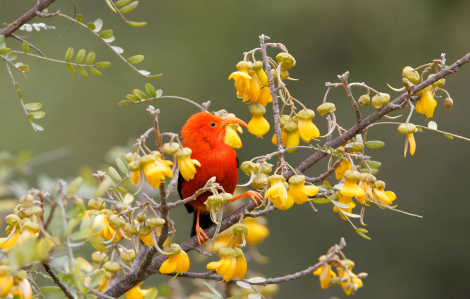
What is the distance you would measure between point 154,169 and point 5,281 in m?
0.34

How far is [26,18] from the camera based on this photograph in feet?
3.97

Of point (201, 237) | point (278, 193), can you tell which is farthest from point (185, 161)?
point (201, 237)

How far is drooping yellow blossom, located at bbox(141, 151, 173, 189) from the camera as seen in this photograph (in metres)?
0.97

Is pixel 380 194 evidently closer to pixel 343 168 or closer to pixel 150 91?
pixel 343 168

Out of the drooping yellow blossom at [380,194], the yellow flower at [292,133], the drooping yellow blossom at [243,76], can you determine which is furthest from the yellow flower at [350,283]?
the drooping yellow blossom at [243,76]

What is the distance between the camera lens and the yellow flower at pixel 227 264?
4.10 feet

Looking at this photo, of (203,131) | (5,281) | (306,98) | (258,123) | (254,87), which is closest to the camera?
(5,281)

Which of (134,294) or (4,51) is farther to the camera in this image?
(134,294)

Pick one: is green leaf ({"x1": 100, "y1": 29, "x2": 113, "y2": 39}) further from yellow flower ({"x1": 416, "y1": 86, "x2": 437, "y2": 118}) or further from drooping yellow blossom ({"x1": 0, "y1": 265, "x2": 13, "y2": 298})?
yellow flower ({"x1": 416, "y1": 86, "x2": 437, "y2": 118})

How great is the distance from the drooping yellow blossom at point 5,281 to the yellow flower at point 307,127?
810 millimetres

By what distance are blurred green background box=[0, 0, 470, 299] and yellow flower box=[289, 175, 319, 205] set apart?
4062mm

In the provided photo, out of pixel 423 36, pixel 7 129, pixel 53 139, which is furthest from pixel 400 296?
pixel 7 129

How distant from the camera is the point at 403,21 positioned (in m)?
6.20

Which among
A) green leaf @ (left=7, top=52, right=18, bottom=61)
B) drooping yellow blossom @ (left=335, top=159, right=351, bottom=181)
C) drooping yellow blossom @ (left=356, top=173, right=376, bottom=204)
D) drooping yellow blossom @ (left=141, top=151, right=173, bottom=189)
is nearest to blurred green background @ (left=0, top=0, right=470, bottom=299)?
drooping yellow blossom @ (left=335, top=159, right=351, bottom=181)
